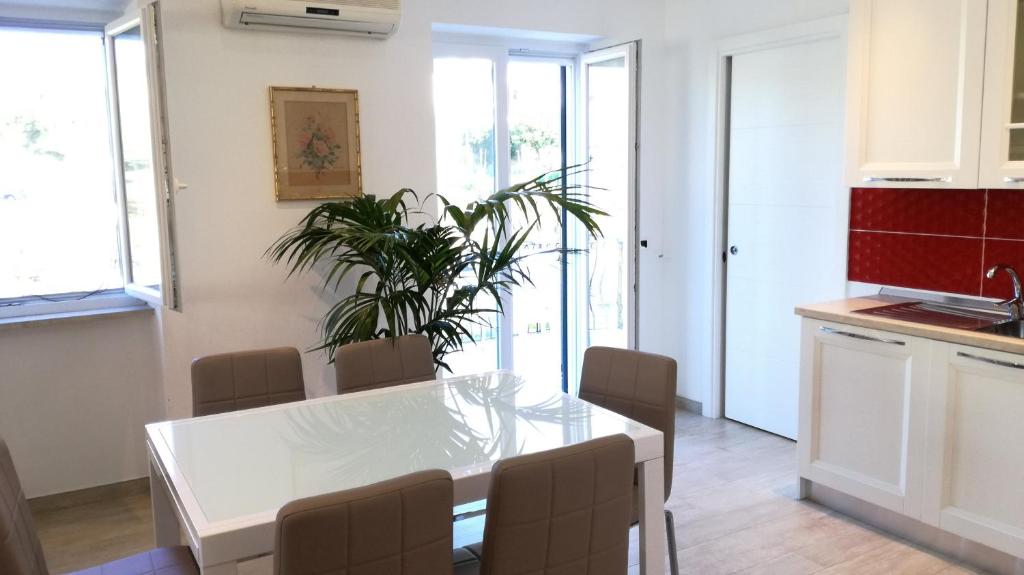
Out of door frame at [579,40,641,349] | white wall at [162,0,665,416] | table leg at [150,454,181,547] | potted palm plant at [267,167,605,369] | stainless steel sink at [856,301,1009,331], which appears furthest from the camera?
door frame at [579,40,641,349]

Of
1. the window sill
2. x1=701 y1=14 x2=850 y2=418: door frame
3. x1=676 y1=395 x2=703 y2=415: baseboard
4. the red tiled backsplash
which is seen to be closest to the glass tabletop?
the window sill

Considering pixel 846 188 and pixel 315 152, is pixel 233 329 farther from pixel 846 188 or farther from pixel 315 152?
pixel 846 188

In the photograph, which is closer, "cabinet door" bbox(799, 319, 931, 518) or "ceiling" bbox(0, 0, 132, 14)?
"cabinet door" bbox(799, 319, 931, 518)

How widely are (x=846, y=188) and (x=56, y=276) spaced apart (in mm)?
3940

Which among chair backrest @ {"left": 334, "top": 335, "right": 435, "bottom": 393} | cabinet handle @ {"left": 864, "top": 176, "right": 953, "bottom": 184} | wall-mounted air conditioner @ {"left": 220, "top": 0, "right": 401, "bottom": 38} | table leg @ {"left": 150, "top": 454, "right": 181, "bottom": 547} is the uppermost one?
wall-mounted air conditioner @ {"left": 220, "top": 0, "right": 401, "bottom": 38}

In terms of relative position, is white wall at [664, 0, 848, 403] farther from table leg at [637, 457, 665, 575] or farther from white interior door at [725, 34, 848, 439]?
table leg at [637, 457, 665, 575]

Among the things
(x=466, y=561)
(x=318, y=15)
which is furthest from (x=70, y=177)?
(x=466, y=561)

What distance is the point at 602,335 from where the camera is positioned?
5203 mm

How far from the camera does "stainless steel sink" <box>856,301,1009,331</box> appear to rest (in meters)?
3.26

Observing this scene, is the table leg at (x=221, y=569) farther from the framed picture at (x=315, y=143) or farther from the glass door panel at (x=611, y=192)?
the glass door panel at (x=611, y=192)

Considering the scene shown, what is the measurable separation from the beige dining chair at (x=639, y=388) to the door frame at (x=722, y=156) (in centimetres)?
184

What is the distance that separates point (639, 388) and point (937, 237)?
1.84 m

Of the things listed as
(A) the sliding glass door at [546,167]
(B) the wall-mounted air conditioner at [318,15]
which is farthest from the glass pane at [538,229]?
(B) the wall-mounted air conditioner at [318,15]

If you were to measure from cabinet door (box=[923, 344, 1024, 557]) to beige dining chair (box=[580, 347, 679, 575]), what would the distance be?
1.12 m
